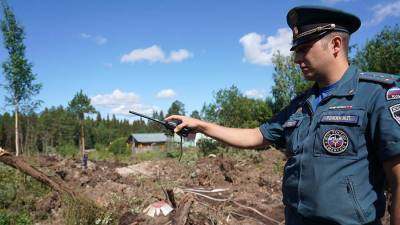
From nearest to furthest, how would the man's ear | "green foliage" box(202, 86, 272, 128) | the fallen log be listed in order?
1. the man's ear
2. the fallen log
3. "green foliage" box(202, 86, 272, 128)

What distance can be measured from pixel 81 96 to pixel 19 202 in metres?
34.0

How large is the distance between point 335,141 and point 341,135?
0.04 metres

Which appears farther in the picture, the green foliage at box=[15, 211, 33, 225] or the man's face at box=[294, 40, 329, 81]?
the green foliage at box=[15, 211, 33, 225]

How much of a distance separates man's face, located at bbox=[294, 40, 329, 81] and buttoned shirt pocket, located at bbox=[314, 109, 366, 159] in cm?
23

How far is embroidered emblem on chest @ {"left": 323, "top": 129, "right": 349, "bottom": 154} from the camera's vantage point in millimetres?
1740

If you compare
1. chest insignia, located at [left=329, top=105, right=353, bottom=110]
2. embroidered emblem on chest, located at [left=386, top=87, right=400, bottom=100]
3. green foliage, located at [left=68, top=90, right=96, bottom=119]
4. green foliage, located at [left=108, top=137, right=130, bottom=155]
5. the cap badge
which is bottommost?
green foliage, located at [left=108, top=137, right=130, bottom=155]

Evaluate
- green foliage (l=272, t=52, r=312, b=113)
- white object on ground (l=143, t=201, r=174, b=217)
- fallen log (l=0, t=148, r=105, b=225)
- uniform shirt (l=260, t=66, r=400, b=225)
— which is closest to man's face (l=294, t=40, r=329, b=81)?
uniform shirt (l=260, t=66, r=400, b=225)

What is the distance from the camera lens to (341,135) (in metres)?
1.75

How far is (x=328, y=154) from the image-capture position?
1767 millimetres

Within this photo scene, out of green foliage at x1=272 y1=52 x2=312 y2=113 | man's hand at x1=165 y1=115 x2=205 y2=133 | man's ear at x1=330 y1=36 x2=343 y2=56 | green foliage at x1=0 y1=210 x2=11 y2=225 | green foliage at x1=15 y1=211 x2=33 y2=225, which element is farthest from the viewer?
green foliage at x1=272 y1=52 x2=312 y2=113

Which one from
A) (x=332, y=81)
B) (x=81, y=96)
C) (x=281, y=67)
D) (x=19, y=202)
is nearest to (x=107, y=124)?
(x=81, y=96)

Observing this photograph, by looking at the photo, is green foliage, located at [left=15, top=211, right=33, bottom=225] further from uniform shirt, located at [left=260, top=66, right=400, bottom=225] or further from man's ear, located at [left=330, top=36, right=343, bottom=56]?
man's ear, located at [left=330, top=36, right=343, bottom=56]

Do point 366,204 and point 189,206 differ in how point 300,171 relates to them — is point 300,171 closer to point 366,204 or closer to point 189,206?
point 366,204

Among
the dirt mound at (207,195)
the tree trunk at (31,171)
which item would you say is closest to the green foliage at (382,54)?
the dirt mound at (207,195)
